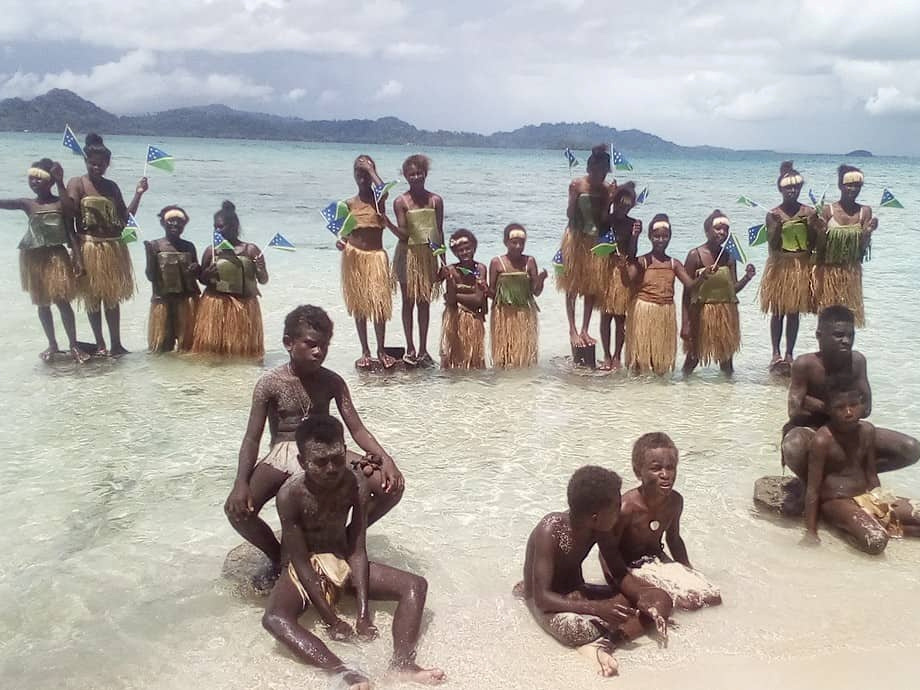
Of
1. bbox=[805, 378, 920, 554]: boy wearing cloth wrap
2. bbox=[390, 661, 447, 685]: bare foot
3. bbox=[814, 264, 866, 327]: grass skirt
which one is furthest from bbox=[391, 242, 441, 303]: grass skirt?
bbox=[390, 661, 447, 685]: bare foot

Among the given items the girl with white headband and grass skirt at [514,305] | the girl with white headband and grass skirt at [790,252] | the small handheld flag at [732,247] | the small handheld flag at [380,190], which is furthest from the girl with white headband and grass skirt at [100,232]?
the girl with white headband and grass skirt at [790,252]

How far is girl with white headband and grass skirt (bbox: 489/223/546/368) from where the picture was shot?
6781 millimetres

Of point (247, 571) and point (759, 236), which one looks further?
point (759, 236)

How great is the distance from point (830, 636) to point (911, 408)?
3460 millimetres

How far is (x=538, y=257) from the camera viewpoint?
1379cm

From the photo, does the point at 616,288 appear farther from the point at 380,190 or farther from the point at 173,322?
the point at 173,322

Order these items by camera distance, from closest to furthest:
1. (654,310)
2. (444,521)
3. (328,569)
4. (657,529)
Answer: (328,569), (657,529), (444,521), (654,310)

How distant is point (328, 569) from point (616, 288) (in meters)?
4.26

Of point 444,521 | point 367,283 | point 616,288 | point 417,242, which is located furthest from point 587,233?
point 444,521

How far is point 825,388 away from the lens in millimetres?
4156

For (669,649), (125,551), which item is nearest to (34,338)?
(125,551)

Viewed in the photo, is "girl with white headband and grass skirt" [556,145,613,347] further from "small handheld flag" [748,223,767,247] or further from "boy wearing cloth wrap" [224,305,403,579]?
"boy wearing cloth wrap" [224,305,403,579]

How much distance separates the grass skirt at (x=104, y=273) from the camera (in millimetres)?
6918

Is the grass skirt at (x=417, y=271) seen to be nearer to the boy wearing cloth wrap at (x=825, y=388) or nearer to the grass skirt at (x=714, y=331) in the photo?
the grass skirt at (x=714, y=331)
